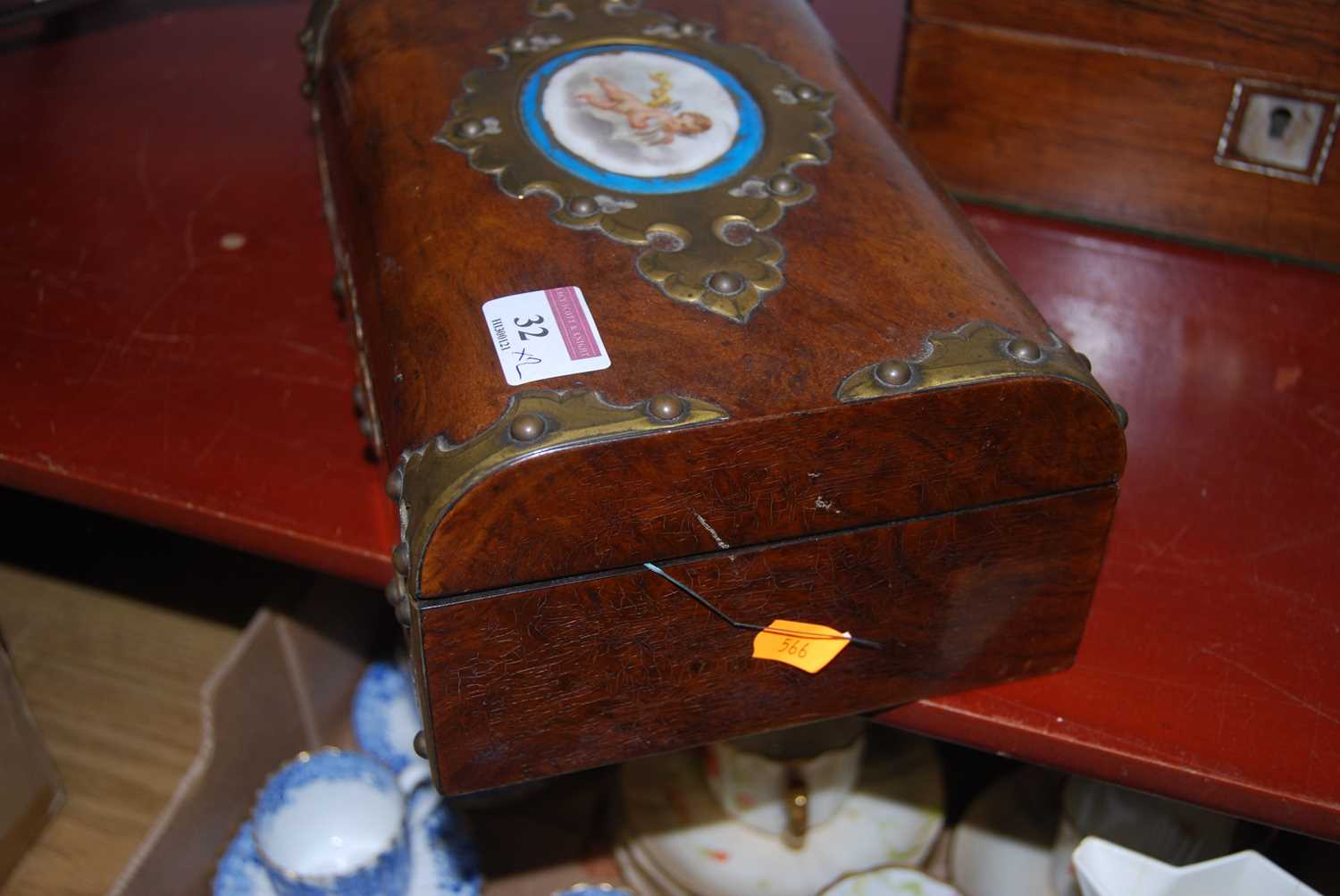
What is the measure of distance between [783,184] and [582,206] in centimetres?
11

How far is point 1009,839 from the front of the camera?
1010mm

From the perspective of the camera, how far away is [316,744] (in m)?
1.15

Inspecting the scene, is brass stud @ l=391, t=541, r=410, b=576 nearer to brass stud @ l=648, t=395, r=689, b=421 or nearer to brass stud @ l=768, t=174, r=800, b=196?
brass stud @ l=648, t=395, r=689, b=421

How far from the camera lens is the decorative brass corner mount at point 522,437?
1.89ft

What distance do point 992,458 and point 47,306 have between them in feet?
2.26

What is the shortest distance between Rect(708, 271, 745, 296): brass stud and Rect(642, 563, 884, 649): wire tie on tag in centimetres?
14

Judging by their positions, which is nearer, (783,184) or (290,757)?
(783,184)

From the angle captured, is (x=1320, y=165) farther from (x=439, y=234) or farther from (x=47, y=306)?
(x=47, y=306)

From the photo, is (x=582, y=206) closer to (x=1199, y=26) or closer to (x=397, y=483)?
(x=397, y=483)

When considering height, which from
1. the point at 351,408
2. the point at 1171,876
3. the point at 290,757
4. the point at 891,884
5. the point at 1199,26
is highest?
the point at 1199,26

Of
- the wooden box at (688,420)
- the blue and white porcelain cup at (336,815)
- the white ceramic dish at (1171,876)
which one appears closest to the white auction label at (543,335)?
the wooden box at (688,420)

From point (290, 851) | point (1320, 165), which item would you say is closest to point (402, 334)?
point (290, 851)

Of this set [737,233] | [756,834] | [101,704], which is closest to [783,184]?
[737,233]

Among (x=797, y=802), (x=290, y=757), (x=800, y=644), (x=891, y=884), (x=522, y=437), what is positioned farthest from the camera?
(x=290, y=757)
